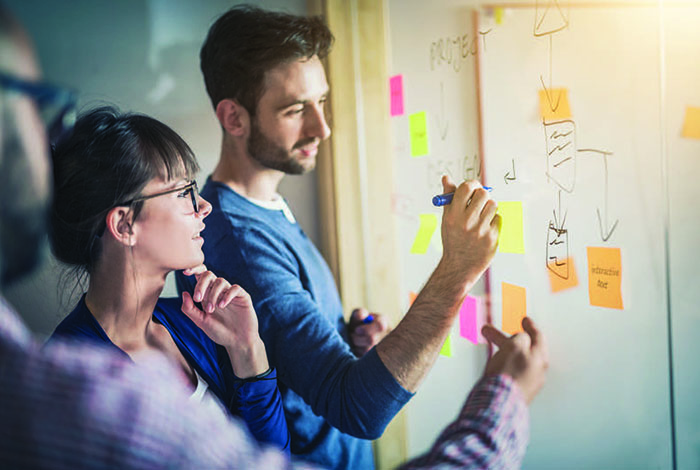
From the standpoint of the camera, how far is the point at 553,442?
37.1 inches

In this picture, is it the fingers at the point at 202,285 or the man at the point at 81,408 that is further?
the fingers at the point at 202,285

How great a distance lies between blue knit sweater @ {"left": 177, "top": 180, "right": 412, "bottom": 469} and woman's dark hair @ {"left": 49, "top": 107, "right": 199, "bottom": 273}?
19cm

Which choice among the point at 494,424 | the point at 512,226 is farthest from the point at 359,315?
the point at 494,424

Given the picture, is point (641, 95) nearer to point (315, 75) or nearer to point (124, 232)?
point (315, 75)

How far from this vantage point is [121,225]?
2.76 ft

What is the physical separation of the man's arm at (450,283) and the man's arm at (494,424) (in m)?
0.13

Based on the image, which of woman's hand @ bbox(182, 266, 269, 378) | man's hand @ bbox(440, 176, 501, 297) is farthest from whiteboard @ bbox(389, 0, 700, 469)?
woman's hand @ bbox(182, 266, 269, 378)

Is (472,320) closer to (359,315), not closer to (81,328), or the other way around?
(359,315)

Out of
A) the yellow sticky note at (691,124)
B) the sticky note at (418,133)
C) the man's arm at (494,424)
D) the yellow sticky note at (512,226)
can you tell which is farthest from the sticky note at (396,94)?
the man's arm at (494,424)

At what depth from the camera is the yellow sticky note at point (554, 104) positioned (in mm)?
834

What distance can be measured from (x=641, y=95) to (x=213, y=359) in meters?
0.85

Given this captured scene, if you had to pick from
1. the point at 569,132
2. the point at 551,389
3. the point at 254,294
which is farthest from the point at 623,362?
the point at 254,294

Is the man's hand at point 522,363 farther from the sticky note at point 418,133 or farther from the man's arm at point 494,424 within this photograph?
the sticky note at point 418,133

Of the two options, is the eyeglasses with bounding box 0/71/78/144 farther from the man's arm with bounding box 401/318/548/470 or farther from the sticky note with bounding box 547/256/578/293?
the sticky note with bounding box 547/256/578/293
